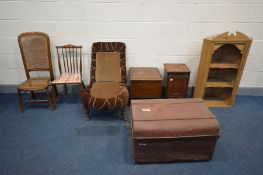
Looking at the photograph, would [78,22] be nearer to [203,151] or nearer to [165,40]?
[165,40]

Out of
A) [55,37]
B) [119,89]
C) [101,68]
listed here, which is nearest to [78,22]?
[55,37]

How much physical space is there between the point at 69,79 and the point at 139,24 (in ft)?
4.10

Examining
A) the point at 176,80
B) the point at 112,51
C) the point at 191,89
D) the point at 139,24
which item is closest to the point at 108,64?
the point at 112,51

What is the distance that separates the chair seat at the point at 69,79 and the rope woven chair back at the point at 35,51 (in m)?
0.22

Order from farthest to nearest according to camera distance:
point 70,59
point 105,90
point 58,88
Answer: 1. point 58,88
2. point 70,59
3. point 105,90

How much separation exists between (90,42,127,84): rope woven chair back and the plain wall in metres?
0.13

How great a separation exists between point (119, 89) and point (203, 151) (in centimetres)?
124

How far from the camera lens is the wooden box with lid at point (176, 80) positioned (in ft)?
9.11

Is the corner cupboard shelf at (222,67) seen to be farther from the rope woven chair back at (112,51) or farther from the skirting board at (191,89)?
the rope woven chair back at (112,51)

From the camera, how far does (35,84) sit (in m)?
2.75

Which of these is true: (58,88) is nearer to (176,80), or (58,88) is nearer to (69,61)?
(69,61)

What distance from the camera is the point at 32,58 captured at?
286 cm

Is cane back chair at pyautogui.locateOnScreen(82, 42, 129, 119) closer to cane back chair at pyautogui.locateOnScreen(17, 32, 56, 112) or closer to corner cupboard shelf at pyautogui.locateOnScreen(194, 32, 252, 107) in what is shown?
cane back chair at pyautogui.locateOnScreen(17, 32, 56, 112)

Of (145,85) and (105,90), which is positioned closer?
(105,90)
